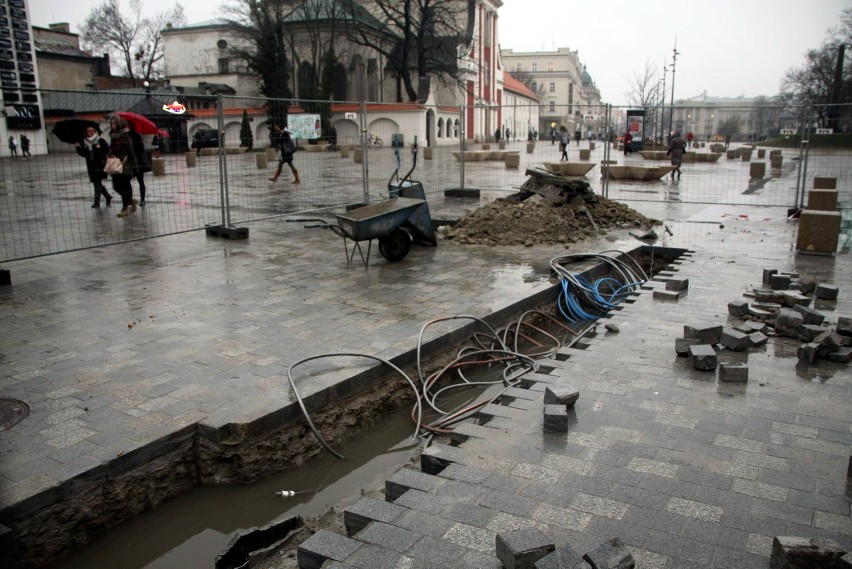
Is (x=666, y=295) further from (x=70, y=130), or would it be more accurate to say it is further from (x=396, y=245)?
(x=70, y=130)

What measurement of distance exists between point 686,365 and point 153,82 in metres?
68.6

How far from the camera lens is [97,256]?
9.46m

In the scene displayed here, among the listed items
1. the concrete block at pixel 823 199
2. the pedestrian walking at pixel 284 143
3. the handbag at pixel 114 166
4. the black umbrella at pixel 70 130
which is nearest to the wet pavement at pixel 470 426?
the concrete block at pixel 823 199

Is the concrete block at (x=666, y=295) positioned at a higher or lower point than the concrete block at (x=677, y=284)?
lower

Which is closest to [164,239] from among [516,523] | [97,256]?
[97,256]

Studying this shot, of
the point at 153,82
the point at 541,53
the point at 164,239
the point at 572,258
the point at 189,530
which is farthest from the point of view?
the point at 541,53

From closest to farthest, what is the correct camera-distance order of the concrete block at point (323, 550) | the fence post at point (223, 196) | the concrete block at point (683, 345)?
the concrete block at point (323, 550) → the concrete block at point (683, 345) → the fence post at point (223, 196)

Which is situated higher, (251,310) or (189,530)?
(251,310)

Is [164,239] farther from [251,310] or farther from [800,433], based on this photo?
[800,433]

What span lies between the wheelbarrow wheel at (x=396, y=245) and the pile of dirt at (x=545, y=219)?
5.38ft

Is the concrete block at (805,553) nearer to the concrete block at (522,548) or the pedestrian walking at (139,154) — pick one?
the concrete block at (522,548)

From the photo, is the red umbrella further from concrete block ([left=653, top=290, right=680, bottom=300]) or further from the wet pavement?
concrete block ([left=653, top=290, right=680, bottom=300])

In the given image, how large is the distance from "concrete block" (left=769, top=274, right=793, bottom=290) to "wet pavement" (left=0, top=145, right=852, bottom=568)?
1.61 feet

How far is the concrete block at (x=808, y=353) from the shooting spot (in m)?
5.23
